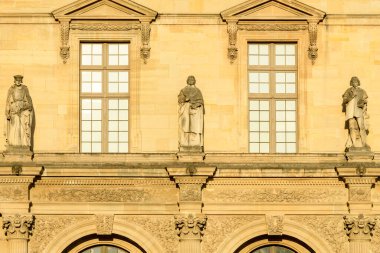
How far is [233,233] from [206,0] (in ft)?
18.7

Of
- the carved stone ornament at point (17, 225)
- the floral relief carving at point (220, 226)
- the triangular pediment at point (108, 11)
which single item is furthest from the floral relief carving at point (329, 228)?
the carved stone ornament at point (17, 225)

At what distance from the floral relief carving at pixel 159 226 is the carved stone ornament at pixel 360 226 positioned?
13.3 feet

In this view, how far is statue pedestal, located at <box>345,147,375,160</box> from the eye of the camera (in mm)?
39188

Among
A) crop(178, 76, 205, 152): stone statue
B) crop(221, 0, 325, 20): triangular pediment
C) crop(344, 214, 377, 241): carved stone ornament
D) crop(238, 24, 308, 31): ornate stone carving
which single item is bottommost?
crop(344, 214, 377, 241): carved stone ornament

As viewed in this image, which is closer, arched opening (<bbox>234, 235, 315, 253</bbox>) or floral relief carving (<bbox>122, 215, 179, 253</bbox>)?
floral relief carving (<bbox>122, 215, 179, 253</bbox>)

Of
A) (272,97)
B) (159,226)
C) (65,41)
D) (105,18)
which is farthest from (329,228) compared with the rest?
(65,41)

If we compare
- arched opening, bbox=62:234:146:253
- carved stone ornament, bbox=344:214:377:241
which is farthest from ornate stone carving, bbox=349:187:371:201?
arched opening, bbox=62:234:146:253

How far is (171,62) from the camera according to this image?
4059 cm

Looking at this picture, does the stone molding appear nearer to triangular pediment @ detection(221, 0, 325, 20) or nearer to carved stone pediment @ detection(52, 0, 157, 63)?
carved stone pediment @ detection(52, 0, 157, 63)

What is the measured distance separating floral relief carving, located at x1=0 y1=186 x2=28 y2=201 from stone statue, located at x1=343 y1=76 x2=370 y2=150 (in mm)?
7576

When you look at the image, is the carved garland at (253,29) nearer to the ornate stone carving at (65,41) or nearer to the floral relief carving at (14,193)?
the ornate stone carving at (65,41)

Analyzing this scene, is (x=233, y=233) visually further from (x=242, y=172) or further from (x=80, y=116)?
(x=80, y=116)

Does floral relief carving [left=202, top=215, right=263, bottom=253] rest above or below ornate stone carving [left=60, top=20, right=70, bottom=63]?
below

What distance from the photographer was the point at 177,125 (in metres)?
40.2
